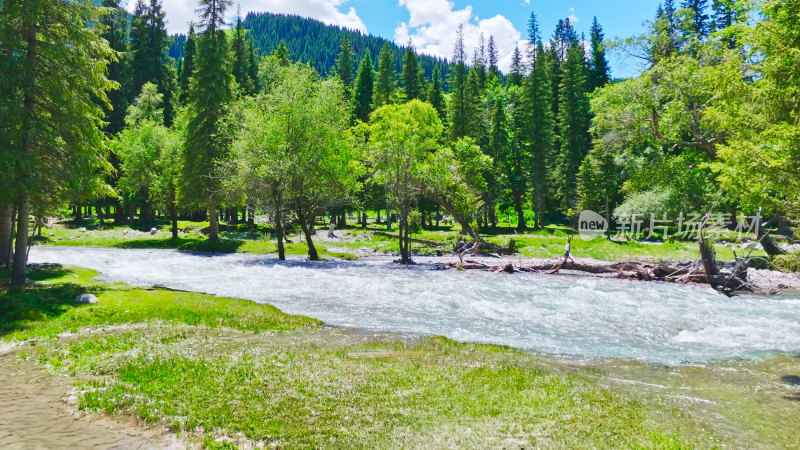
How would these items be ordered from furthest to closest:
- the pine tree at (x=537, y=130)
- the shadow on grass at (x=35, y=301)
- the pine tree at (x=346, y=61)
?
the pine tree at (x=346, y=61) < the pine tree at (x=537, y=130) < the shadow on grass at (x=35, y=301)

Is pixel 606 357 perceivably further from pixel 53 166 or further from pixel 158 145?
pixel 158 145

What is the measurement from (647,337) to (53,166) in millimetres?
22093

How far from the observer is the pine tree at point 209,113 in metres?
41.7

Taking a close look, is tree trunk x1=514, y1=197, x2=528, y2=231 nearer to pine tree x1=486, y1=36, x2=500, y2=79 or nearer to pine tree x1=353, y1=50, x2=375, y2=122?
pine tree x1=353, y1=50, x2=375, y2=122

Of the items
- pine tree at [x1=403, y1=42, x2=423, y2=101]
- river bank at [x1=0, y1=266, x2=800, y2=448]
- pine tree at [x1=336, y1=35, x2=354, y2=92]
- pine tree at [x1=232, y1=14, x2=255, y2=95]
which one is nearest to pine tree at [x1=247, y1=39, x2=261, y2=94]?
pine tree at [x1=232, y1=14, x2=255, y2=95]

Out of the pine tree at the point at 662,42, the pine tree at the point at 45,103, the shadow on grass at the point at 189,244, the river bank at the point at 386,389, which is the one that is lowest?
the river bank at the point at 386,389

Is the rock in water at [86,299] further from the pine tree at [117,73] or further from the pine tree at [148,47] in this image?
the pine tree at [148,47]

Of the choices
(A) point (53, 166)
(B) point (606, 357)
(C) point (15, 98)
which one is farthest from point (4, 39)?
(B) point (606, 357)

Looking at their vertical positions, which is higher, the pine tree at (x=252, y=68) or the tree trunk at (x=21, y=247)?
the pine tree at (x=252, y=68)

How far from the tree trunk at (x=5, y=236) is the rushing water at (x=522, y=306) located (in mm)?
4231

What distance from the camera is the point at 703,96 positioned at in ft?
97.8

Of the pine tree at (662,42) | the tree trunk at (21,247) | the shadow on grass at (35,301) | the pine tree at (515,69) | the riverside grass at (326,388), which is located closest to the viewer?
the riverside grass at (326,388)

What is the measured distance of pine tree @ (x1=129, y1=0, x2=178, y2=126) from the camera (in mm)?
69000

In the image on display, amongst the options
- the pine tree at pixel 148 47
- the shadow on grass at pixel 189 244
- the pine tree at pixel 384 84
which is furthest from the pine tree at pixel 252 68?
the shadow on grass at pixel 189 244
